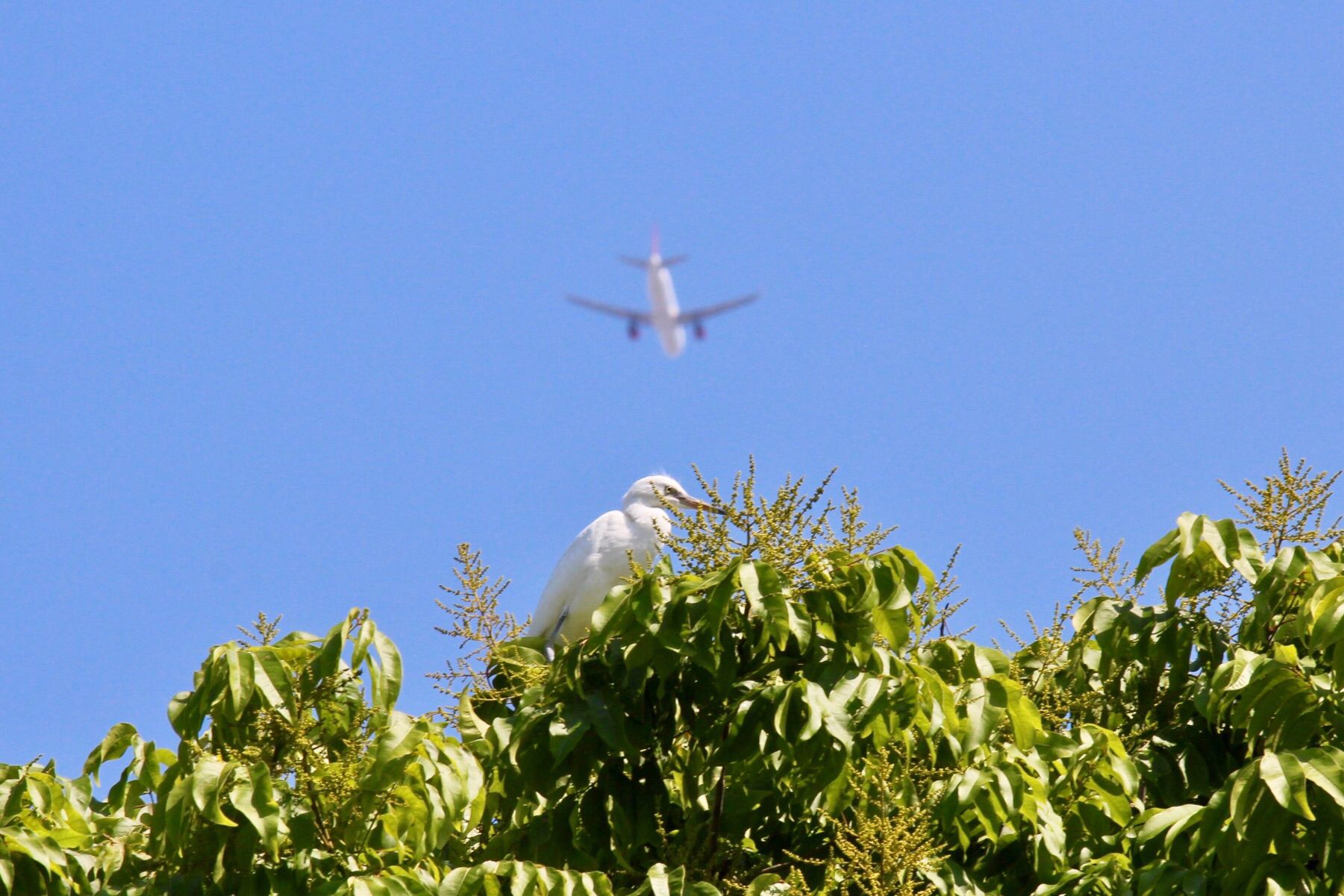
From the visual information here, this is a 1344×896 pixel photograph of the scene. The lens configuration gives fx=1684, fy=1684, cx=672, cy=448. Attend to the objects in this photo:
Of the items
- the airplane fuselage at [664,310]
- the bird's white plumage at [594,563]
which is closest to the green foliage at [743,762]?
the bird's white plumage at [594,563]

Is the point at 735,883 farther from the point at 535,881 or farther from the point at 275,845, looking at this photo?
the point at 275,845

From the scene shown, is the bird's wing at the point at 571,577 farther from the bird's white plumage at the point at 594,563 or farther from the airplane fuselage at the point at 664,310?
the airplane fuselage at the point at 664,310

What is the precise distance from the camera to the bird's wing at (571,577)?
6492mm

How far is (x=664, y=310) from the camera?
16891 mm

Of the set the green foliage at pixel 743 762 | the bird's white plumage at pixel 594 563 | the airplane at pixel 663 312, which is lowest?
the green foliage at pixel 743 762

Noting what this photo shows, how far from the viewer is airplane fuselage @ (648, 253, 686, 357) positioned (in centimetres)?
1627

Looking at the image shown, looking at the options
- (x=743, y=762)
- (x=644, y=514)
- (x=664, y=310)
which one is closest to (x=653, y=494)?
(x=644, y=514)

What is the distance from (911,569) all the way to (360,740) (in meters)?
1.24

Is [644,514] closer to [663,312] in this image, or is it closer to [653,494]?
[653,494]

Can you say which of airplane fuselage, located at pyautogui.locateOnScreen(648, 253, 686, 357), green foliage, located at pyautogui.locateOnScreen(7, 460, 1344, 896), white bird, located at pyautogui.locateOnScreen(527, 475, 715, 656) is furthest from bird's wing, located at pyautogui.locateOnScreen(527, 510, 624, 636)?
airplane fuselage, located at pyautogui.locateOnScreen(648, 253, 686, 357)

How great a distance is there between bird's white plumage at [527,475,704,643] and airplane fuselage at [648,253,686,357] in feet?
29.6

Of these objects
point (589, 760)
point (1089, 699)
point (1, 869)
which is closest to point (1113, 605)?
point (1089, 699)

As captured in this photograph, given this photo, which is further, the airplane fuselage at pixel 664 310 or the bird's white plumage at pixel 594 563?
the airplane fuselage at pixel 664 310

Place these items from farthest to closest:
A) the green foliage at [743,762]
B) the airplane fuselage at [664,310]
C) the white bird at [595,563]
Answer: the airplane fuselage at [664,310] → the white bird at [595,563] → the green foliage at [743,762]
